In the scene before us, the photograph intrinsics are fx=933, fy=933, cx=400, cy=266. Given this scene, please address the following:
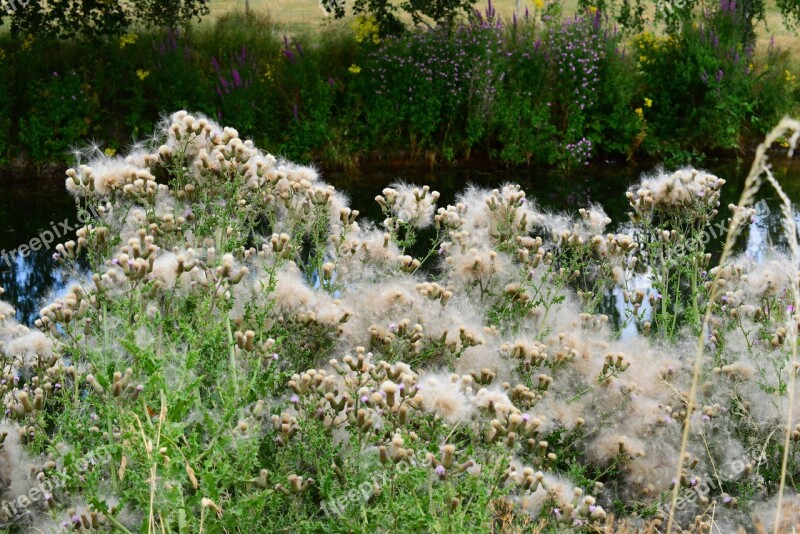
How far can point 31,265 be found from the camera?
880cm

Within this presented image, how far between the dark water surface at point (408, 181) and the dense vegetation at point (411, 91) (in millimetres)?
390

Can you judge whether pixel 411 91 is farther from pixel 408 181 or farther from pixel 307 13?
pixel 307 13

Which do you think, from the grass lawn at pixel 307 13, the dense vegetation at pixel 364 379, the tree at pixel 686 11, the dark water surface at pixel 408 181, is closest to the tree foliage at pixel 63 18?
the dark water surface at pixel 408 181

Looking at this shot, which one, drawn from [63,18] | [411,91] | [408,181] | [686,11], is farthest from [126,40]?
[686,11]

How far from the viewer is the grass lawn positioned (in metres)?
18.9

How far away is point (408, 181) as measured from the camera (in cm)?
1205

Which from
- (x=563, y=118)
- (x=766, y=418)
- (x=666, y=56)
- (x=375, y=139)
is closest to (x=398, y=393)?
(x=766, y=418)

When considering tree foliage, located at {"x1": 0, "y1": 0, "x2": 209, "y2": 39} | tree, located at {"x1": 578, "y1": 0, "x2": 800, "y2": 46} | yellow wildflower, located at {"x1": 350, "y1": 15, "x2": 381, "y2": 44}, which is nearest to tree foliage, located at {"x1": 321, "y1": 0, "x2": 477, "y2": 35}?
yellow wildflower, located at {"x1": 350, "y1": 15, "x2": 381, "y2": 44}

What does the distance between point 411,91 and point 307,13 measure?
9786 mm

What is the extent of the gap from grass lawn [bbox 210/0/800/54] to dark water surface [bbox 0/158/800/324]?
5.90 m

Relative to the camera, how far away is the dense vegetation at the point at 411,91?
40.9 ft

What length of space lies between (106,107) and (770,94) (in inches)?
386
